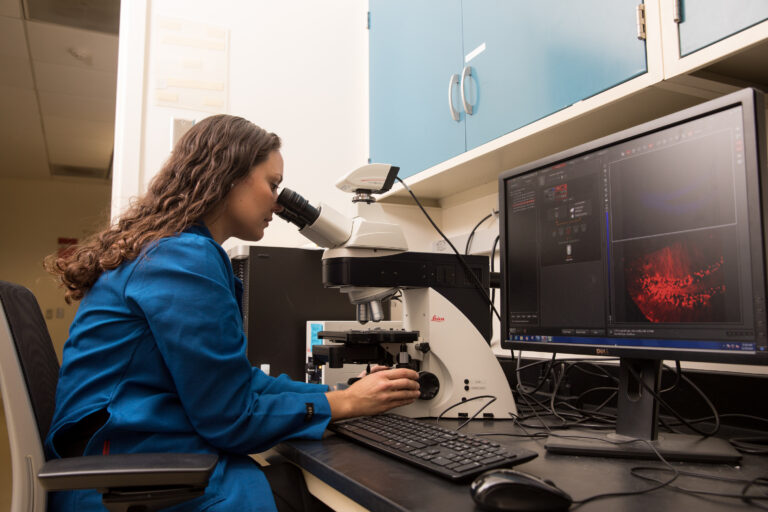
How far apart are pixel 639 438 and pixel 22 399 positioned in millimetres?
893

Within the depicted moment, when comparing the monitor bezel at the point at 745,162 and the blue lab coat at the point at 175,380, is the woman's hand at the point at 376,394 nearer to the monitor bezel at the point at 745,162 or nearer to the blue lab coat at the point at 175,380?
the blue lab coat at the point at 175,380

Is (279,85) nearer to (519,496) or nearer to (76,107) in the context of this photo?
(519,496)

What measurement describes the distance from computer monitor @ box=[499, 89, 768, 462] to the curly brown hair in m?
0.56

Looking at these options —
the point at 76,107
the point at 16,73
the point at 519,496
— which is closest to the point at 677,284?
the point at 519,496

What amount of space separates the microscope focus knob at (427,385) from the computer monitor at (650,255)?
0.59 ft

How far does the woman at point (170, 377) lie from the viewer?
0.78 meters

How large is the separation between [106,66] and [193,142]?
9.12 feet

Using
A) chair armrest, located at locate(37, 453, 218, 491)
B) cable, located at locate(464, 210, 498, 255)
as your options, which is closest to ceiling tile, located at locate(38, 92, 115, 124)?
cable, located at locate(464, 210, 498, 255)

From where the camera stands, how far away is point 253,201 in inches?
42.5

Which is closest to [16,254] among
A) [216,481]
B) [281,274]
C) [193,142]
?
[281,274]

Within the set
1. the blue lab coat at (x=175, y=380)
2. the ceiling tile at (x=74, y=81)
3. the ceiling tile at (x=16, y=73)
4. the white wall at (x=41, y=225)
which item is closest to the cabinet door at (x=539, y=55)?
the blue lab coat at (x=175, y=380)

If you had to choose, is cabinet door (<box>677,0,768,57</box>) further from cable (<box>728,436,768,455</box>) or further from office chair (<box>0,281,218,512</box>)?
office chair (<box>0,281,218,512</box>)

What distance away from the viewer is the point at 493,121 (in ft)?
4.50

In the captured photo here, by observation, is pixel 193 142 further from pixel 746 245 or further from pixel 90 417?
pixel 746 245
